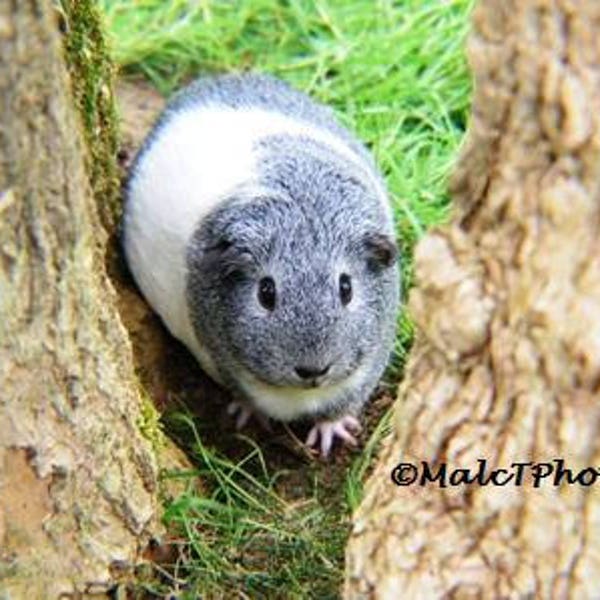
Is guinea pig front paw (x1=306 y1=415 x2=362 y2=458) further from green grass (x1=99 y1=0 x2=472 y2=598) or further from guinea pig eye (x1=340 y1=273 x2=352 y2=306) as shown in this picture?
guinea pig eye (x1=340 y1=273 x2=352 y2=306)

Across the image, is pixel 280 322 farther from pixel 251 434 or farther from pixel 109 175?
pixel 109 175

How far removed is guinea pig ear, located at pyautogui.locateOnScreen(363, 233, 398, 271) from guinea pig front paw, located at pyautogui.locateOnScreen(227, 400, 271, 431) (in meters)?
0.65

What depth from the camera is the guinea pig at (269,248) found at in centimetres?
384

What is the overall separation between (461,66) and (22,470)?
3019mm

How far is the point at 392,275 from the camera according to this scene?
4.14 m

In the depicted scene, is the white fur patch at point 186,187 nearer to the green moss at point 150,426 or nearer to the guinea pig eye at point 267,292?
the guinea pig eye at point 267,292

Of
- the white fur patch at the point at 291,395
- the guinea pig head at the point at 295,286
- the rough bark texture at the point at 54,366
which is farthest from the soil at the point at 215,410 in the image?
the rough bark texture at the point at 54,366

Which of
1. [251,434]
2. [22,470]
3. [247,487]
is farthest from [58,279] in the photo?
[251,434]

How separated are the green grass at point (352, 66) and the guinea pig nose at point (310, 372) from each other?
316mm

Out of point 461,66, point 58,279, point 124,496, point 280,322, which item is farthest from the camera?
point 461,66

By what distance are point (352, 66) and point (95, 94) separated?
1595 millimetres

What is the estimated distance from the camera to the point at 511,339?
2598mm
